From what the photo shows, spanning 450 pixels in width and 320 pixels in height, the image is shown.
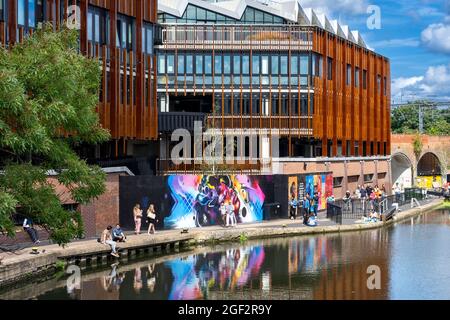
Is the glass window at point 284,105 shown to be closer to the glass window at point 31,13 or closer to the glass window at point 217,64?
the glass window at point 217,64

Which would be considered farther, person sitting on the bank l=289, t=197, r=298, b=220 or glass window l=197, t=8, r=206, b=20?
glass window l=197, t=8, r=206, b=20

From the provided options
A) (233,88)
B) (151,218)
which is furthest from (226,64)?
(151,218)

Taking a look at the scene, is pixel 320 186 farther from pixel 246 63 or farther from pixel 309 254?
pixel 309 254

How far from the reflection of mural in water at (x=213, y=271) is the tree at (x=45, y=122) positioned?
4235 mm

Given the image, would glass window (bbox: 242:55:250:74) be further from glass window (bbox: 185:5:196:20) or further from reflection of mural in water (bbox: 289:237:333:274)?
reflection of mural in water (bbox: 289:237:333:274)

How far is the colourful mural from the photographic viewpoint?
48562 mm

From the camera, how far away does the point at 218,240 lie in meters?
38.0

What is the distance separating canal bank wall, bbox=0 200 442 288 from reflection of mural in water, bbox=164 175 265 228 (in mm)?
1368

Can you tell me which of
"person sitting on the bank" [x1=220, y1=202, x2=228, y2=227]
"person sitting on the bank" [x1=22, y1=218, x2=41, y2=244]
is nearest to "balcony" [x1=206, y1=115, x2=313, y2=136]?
"person sitting on the bank" [x1=220, y1=202, x2=228, y2=227]

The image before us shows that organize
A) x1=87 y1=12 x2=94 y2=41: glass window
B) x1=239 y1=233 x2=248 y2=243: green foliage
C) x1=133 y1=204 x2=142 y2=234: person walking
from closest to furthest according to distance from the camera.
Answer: x1=133 y1=204 x2=142 y2=234: person walking, x1=239 y1=233 x2=248 y2=243: green foliage, x1=87 y1=12 x2=94 y2=41: glass window

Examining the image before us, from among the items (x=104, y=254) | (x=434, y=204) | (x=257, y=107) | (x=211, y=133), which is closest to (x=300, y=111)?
(x=257, y=107)

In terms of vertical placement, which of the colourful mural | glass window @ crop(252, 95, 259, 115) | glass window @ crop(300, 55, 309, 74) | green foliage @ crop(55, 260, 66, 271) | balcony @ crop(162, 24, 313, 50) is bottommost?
green foliage @ crop(55, 260, 66, 271)

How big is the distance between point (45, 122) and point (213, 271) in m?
9.34
